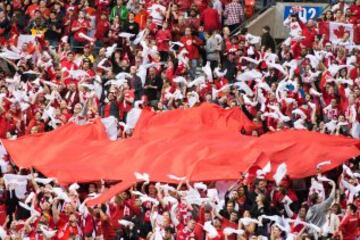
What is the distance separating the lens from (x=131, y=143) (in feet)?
100

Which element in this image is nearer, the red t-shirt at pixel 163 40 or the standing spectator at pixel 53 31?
the red t-shirt at pixel 163 40

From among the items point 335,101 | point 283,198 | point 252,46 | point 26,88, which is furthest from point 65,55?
point 283,198

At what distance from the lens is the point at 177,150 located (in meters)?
29.9

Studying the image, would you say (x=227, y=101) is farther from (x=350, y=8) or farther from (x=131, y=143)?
(x=350, y=8)

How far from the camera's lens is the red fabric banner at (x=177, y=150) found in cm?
2867

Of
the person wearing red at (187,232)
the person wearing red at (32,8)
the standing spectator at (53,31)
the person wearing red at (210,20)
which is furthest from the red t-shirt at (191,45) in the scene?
the person wearing red at (187,232)

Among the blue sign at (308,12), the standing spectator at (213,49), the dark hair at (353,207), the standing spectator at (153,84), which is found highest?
the blue sign at (308,12)

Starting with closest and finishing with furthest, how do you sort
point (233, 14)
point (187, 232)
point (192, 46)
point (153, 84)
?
point (187, 232) < point (153, 84) < point (192, 46) < point (233, 14)

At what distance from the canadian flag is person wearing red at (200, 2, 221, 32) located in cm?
264

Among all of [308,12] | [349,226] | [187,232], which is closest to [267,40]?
[308,12]

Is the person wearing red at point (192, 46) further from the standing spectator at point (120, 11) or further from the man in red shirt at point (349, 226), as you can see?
the man in red shirt at point (349, 226)

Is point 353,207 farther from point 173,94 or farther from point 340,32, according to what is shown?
point 340,32

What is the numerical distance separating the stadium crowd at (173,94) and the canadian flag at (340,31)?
90 mm

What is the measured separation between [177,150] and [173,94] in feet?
6.53
